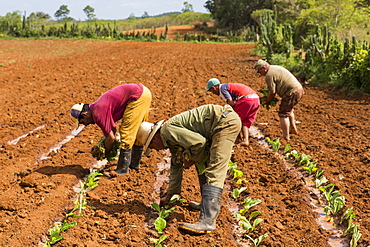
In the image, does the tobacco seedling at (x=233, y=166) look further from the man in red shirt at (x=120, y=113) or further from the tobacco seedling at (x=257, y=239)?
the tobacco seedling at (x=257, y=239)

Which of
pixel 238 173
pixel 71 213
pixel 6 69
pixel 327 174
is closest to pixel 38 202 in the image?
pixel 71 213

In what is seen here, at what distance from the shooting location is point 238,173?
19.5 ft

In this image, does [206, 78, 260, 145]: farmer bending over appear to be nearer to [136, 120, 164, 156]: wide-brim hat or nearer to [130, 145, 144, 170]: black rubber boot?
[130, 145, 144, 170]: black rubber boot

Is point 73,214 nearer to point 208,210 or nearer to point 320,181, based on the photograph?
point 208,210

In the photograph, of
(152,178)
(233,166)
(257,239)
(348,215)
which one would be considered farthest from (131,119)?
(348,215)

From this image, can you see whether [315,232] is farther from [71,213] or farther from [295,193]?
[71,213]

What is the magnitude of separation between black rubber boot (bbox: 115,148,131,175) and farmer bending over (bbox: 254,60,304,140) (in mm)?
3029

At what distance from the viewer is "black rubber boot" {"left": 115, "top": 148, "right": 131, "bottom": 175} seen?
5.73 metres

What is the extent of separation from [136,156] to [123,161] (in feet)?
1.17

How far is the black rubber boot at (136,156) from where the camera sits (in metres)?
6.09

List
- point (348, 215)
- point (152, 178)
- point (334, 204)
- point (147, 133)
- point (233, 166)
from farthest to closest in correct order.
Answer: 1. point (233, 166)
2. point (152, 178)
3. point (334, 204)
4. point (348, 215)
5. point (147, 133)

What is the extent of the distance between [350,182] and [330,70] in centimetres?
813

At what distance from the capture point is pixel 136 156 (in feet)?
20.1

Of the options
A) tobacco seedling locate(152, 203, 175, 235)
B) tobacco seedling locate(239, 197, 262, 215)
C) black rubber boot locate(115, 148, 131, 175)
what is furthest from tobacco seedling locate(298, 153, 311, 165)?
black rubber boot locate(115, 148, 131, 175)
